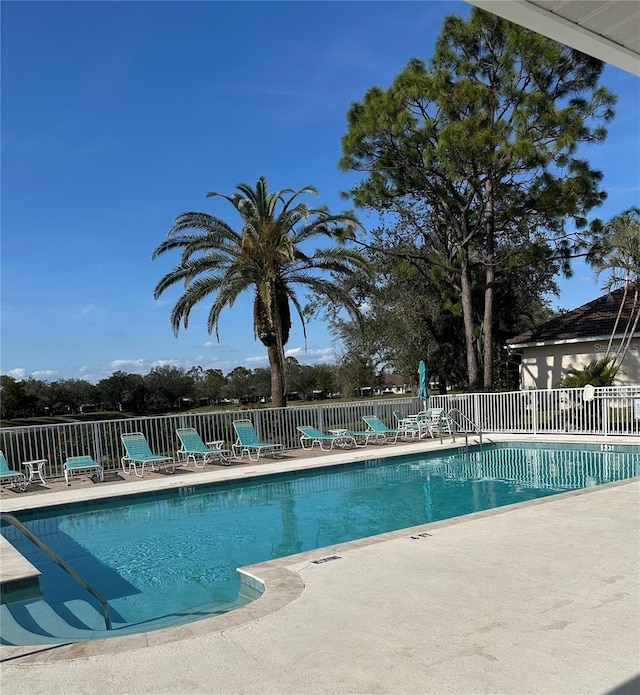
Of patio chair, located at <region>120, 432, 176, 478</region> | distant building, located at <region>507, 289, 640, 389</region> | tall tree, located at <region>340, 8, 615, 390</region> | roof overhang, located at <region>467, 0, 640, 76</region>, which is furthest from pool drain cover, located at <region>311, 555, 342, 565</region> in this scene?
distant building, located at <region>507, 289, 640, 389</region>

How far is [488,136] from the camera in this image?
65.4ft

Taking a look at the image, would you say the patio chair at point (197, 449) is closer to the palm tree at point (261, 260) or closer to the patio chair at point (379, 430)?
the patio chair at point (379, 430)

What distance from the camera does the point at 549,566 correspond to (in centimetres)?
538

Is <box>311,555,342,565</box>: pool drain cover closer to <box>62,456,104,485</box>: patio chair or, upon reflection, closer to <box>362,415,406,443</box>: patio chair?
<box>62,456,104,485</box>: patio chair

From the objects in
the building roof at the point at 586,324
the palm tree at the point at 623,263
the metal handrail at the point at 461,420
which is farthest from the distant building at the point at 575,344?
the metal handrail at the point at 461,420

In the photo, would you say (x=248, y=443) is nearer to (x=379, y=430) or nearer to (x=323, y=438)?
(x=323, y=438)

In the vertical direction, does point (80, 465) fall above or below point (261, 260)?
below

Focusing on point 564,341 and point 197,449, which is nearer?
point 197,449

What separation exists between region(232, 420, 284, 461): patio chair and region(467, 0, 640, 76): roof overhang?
11.7m

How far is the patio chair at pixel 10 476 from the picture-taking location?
11.4 meters

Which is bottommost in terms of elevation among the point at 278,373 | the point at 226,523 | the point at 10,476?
the point at 226,523

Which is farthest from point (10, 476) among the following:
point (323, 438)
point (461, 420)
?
point (461, 420)

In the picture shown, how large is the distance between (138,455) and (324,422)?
20.4ft

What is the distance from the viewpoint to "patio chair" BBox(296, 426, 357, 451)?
16.1m
